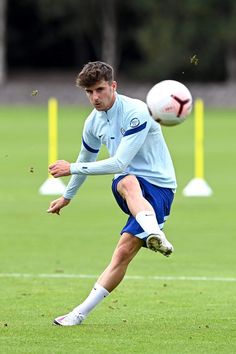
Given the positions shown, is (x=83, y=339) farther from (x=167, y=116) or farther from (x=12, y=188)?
(x=12, y=188)

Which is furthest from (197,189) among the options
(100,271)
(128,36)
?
(128,36)

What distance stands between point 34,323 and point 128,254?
3.55 feet

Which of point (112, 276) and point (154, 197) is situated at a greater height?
point (154, 197)

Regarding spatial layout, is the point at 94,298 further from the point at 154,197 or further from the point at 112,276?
the point at 154,197

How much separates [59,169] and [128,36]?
6532 centimetres

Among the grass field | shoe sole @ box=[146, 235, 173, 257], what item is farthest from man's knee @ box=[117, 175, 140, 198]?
the grass field

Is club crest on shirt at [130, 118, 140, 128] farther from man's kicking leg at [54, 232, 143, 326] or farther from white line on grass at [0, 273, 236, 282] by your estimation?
white line on grass at [0, 273, 236, 282]

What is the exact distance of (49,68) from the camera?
78062 millimetres

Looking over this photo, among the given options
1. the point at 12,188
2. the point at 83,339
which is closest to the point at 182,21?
the point at 12,188

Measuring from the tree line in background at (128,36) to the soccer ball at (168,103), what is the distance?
197 feet

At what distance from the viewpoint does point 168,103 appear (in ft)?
32.4

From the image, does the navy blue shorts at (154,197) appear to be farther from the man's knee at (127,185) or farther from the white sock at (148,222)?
the white sock at (148,222)

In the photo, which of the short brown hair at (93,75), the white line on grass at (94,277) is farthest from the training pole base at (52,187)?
the short brown hair at (93,75)

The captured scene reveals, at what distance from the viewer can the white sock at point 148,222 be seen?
10.0 meters
